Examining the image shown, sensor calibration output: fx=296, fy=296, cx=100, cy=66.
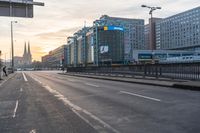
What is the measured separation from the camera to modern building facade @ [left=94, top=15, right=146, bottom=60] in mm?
163000

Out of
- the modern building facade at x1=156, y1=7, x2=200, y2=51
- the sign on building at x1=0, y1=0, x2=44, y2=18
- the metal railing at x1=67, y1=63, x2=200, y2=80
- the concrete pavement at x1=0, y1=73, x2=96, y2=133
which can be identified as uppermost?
the modern building facade at x1=156, y1=7, x2=200, y2=51

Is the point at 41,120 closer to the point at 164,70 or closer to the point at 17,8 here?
the point at 17,8

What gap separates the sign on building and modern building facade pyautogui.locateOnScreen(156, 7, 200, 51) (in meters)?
105

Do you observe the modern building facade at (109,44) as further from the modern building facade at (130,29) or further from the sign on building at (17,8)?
the sign on building at (17,8)

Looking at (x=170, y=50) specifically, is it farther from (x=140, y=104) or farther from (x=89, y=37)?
(x=140, y=104)

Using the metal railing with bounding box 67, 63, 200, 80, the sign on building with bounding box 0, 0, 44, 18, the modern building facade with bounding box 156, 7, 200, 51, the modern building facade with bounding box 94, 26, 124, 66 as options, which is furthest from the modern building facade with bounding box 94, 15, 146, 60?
the sign on building with bounding box 0, 0, 44, 18

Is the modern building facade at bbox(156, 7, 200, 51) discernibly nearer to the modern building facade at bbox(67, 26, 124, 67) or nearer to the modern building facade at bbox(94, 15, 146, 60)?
the modern building facade at bbox(94, 15, 146, 60)

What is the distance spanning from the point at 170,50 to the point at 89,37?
148ft

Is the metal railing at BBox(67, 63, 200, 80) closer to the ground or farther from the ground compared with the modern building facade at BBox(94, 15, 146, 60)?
closer to the ground

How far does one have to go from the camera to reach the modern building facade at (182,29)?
13038 centimetres

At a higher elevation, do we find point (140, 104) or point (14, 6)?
point (14, 6)

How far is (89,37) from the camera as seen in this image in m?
166

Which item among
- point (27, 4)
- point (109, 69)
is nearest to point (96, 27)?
point (109, 69)

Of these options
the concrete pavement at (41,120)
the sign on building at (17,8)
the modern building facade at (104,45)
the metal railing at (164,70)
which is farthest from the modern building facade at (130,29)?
the concrete pavement at (41,120)
